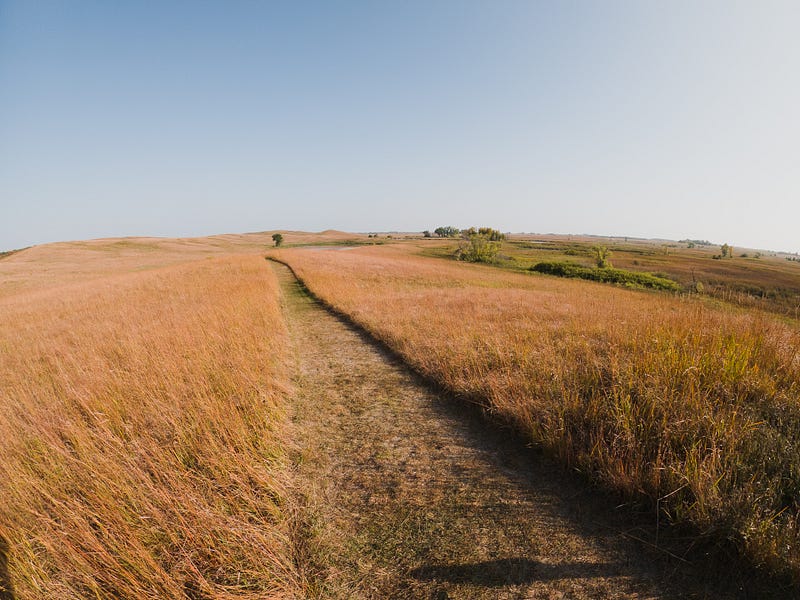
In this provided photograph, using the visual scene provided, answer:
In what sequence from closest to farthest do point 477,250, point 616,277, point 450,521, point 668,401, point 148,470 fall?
point 450,521, point 148,470, point 668,401, point 616,277, point 477,250

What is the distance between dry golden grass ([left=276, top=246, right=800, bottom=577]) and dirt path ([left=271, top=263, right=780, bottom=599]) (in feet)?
1.64

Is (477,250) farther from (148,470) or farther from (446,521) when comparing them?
(148,470)

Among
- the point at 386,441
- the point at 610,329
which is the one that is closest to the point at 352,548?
the point at 386,441

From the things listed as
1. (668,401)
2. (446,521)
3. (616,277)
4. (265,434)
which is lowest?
(446,521)

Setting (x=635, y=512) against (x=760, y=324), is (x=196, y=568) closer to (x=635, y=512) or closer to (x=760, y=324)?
(x=635, y=512)

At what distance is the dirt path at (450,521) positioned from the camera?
2.51 m

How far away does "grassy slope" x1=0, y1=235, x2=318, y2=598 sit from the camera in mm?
2426

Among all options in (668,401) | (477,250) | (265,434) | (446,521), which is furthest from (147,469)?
(477,250)

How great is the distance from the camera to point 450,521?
10.3 feet

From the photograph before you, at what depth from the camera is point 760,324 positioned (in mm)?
6043

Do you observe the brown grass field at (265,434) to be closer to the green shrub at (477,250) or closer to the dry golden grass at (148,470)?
the dry golden grass at (148,470)

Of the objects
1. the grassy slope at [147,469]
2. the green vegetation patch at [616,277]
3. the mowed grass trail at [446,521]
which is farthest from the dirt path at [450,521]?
the green vegetation patch at [616,277]

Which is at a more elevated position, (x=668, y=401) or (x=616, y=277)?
(x=616, y=277)

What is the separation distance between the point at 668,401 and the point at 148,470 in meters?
6.51
